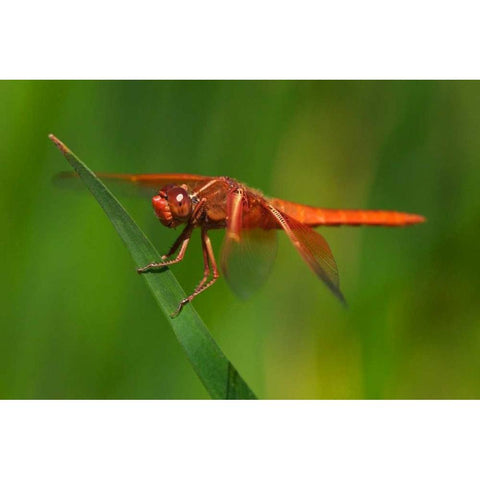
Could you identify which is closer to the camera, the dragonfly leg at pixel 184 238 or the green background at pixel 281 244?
the dragonfly leg at pixel 184 238

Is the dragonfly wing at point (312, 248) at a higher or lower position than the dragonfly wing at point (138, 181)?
lower

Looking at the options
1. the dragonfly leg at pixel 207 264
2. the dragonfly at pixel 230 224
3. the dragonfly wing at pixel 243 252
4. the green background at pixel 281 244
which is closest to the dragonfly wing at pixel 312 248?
the dragonfly at pixel 230 224

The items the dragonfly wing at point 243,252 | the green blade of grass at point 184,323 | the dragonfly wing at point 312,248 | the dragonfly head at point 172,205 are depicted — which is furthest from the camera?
the dragonfly head at point 172,205

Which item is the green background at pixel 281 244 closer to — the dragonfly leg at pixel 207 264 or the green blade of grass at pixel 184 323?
A: the dragonfly leg at pixel 207 264

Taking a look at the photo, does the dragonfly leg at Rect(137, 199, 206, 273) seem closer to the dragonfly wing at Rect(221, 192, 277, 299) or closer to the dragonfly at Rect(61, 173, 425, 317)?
the dragonfly at Rect(61, 173, 425, 317)

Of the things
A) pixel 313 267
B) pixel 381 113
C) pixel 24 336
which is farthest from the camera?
pixel 381 113

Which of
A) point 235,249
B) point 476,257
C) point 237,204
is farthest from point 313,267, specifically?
point 476,257

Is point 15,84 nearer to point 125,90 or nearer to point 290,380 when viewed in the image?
point 125,90
